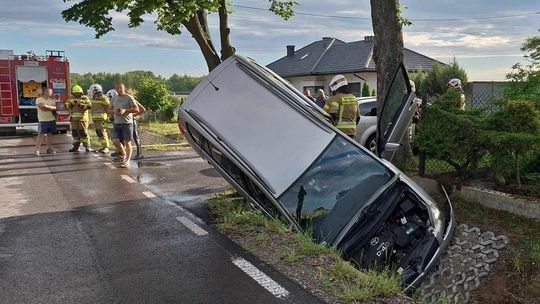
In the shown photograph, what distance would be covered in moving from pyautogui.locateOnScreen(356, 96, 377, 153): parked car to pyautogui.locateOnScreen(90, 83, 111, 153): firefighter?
5.94 metres

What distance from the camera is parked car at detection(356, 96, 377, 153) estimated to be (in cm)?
1082

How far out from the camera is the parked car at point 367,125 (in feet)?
35.5

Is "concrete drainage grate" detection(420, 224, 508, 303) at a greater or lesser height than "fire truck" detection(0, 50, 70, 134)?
lesser

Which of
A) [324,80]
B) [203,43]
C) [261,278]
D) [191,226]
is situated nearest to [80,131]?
[203,43]

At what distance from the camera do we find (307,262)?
160 inches

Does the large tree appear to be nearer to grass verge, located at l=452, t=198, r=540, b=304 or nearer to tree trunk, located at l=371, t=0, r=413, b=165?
tree trunk, located at l=371, t=0, r=413, b=165

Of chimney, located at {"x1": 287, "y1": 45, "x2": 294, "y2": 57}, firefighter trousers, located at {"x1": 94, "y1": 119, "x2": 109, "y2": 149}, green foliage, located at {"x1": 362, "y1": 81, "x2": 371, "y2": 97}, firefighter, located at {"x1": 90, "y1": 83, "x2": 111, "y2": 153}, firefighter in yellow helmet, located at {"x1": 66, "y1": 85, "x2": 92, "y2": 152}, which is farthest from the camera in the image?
chimney, located at {"x1": 287, "y1": 45, "x2": 294, "y2": 57}

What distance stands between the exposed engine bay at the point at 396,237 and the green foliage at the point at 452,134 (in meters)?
2.31

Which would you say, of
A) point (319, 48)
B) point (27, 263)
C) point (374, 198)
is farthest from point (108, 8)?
point (319, 48)

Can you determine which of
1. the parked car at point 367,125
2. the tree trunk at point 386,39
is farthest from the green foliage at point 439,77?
the tree trunk at point 386,39

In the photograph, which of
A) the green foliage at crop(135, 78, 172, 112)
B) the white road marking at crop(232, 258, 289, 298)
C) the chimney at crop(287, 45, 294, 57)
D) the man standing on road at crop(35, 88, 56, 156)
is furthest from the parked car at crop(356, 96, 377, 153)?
the chimney at crop(287, 45, 294, 57)

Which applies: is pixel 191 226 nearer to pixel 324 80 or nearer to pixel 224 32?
pixel 224 32

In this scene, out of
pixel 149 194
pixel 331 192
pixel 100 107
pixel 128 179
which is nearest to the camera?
pixel 331 192

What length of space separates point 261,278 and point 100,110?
8981 mm
